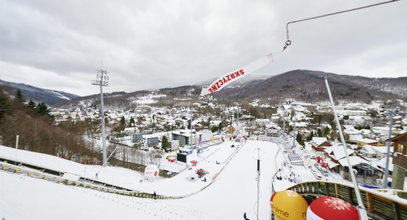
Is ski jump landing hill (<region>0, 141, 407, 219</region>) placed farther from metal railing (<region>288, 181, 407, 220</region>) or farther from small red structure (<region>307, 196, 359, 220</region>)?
small red structure (<region>307, 196, 359, 220</region>)

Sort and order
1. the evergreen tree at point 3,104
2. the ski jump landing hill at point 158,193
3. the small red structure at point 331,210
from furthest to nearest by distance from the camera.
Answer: the evergreen tree at point 3,104, the ski jump landing hill at point 158,193, the small red structure at point 331,210

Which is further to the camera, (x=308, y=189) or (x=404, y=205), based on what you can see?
(x=308, y=189)

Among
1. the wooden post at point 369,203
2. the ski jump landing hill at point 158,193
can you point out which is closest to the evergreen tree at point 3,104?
the ski jump landing hill at point 158,193

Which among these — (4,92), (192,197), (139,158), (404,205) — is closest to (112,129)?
(139,158)

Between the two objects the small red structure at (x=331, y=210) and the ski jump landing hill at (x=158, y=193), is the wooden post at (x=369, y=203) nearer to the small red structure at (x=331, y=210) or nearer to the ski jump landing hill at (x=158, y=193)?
the ski jump landing hill at (x=158, y=193)

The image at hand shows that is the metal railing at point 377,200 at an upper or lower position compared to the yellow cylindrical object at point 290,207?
upper

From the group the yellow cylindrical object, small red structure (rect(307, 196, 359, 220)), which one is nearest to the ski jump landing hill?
small red structure (rect(307, 196, 359, 220))

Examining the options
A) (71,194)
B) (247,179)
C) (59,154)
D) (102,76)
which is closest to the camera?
(71,194)

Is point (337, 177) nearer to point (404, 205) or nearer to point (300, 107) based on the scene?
point (404, 205)

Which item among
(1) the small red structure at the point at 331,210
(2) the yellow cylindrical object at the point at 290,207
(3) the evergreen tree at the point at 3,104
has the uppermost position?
(3) the evergreen tree at the point at 3,104
